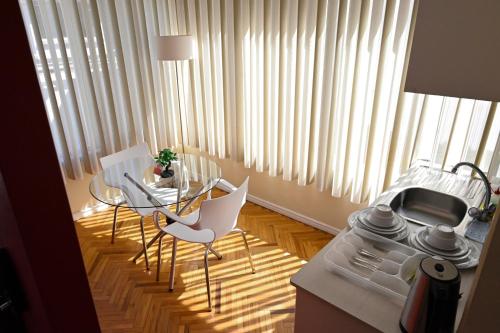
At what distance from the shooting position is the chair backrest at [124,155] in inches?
113

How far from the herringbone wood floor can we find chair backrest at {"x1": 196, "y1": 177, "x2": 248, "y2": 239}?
1.90 ft

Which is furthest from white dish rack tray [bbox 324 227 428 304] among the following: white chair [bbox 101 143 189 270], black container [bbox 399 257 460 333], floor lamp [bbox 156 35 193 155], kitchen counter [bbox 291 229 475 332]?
floor lamp [bbox 156 35 193 155]

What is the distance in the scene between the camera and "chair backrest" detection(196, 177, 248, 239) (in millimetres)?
2080

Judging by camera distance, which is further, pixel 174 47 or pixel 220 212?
pixel 174 47

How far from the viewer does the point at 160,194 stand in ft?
8.20

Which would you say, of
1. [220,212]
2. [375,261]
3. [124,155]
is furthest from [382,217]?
[124,155]

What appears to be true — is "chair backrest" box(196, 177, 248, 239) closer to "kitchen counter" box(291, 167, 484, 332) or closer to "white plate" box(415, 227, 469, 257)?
"kitchen counter" box(291, 167, 484, 332)

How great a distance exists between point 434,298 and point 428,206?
3.69 feet

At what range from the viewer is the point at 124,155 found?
9.94ft

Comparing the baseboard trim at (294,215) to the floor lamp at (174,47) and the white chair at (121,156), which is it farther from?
the floor lamp at (174,47)

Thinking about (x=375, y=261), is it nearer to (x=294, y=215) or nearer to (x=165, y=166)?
(x=165, y=166)

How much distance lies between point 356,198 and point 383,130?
655 mm

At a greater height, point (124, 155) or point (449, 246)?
point (449, 246)

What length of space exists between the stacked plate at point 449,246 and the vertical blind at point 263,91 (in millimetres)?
1052
